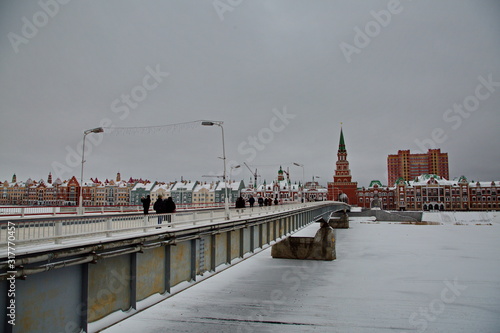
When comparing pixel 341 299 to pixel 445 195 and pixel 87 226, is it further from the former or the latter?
pixel 445 195

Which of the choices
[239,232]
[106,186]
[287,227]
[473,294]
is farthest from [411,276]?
[106,186]

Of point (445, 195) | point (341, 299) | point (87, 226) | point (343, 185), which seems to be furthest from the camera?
point (343, 185)

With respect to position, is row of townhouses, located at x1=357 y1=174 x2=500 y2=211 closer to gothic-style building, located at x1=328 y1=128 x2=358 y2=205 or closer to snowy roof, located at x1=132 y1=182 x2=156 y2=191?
gothic-style building, located at x1=328 y1=128 x2=358 y2=205

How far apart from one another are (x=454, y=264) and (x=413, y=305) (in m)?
20.0

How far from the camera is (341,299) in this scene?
93.5 feet

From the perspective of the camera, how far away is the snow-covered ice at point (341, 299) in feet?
74.3

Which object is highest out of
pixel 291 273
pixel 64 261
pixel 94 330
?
pixel 64 261

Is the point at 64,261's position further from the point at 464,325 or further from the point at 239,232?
the point at 464,325

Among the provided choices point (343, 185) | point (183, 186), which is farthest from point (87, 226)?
point (343, 185)

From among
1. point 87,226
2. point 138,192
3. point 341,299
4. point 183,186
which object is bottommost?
point 341,299

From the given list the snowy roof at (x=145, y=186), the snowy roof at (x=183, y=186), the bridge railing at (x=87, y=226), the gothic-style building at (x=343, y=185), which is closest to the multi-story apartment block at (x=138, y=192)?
the snowy roof at (x=145, y=186)

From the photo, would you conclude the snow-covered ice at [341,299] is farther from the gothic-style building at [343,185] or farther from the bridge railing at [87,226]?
the gothic-style building at [343,185]

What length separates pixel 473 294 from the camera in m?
28.8

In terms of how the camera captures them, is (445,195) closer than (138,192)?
No
